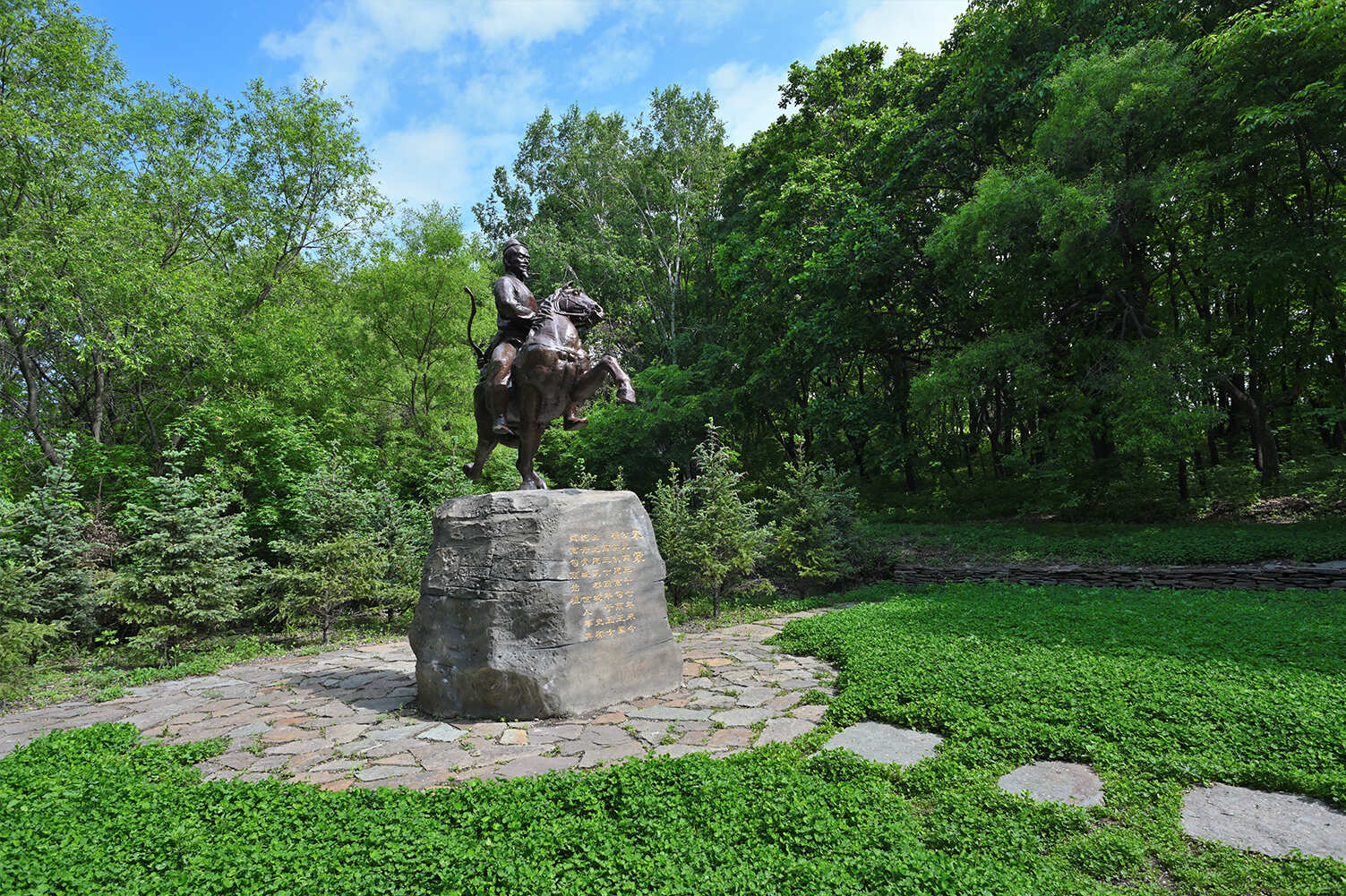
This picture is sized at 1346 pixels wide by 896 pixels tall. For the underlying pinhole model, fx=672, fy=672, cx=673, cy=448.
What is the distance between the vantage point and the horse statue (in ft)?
19.6

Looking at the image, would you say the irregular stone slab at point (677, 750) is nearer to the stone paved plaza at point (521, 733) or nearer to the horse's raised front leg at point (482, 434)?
the stone paved plaza at point (521, 733)

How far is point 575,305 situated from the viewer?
6.35m

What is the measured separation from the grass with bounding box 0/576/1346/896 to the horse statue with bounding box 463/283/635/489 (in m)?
3.21

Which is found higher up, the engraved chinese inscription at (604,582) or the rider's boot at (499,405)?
the rider's boot at (499,405)

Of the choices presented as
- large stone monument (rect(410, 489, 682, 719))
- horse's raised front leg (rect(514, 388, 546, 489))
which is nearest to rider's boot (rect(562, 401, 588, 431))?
horse's raised front leg (rect(514, 388, 546, 489))

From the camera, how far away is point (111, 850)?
115 inches

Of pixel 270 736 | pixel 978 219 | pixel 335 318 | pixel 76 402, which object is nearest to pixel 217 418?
pixel 335 318

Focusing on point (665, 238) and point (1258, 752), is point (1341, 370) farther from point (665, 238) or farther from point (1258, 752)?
point (665, 238)

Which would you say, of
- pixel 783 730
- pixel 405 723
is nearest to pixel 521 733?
pixel 405 723

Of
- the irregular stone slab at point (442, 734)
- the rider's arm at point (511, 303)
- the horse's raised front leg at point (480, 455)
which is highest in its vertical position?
the rider's arm at point (511, 303)

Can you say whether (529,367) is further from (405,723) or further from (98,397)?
(98,397)

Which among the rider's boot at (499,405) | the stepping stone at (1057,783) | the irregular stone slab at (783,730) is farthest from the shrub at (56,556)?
the stepping stone at (1057,783)

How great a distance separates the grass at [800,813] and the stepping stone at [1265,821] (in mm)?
74

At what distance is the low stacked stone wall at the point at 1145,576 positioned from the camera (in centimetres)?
853
